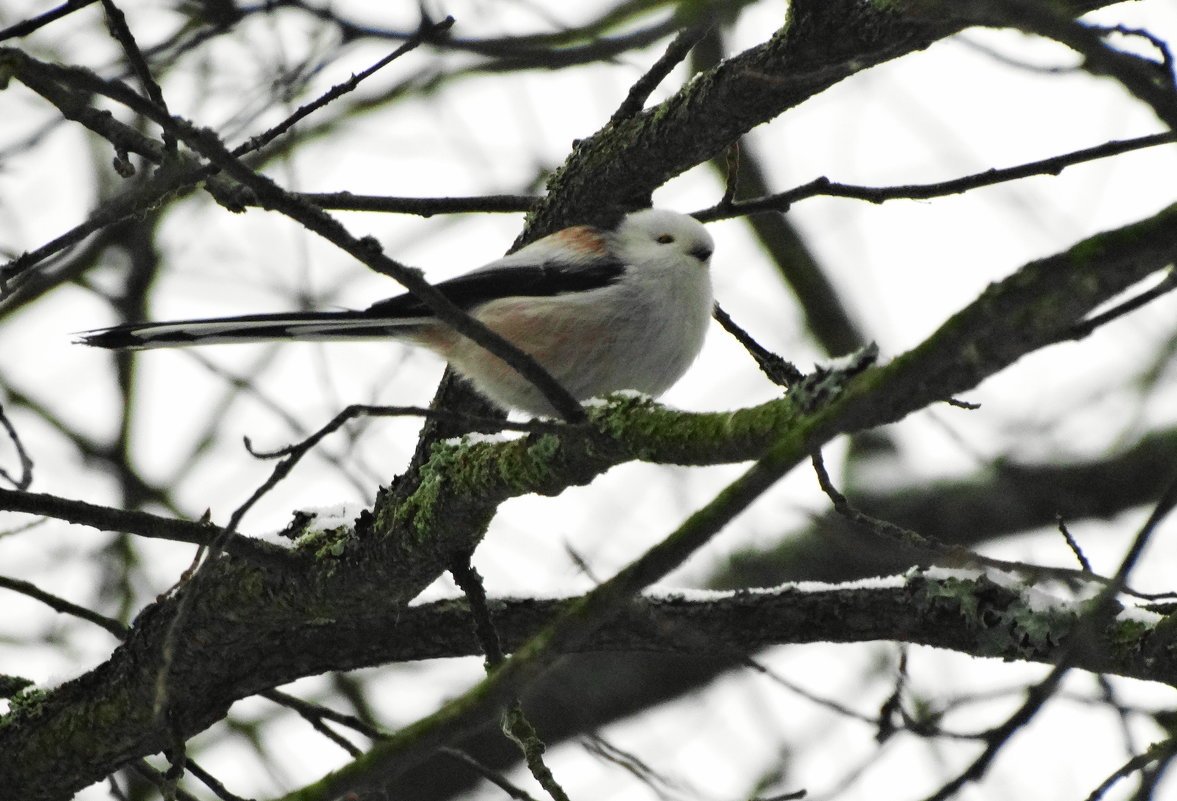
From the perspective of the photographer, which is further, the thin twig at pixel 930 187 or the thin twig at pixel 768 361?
the thin twig at pixel 768 361

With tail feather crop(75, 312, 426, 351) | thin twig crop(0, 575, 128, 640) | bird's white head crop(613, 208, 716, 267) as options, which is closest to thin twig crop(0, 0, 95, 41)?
tail feather crop(75, 312, 426, 351)

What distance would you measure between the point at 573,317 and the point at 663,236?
67cm

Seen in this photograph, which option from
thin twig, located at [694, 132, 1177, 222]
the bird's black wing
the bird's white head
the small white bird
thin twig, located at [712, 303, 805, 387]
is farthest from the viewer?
the bird's white head

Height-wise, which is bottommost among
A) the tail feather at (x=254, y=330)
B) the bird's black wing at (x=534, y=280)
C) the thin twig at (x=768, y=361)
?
the thin twig at (x=768, y=361)

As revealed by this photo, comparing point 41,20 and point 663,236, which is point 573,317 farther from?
point 41,20

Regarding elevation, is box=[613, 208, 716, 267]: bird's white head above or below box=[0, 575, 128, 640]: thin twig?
above

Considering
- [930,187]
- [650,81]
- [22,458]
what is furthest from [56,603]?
[930,187]

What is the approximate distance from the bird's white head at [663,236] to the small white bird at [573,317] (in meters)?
0.01

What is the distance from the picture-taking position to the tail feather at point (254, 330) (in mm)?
3711

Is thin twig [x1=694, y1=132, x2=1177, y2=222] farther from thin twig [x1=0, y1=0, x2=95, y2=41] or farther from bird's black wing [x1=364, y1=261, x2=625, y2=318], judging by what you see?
thin twig [x1=0, y1=0, x2=95, y2=41]

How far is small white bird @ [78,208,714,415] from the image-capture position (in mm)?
4277

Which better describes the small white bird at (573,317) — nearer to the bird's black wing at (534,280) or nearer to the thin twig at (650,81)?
the bird's black wing at (534,280)

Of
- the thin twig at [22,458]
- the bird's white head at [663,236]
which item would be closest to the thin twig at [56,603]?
the thin twig at [22,458]

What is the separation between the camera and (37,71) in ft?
8.42
